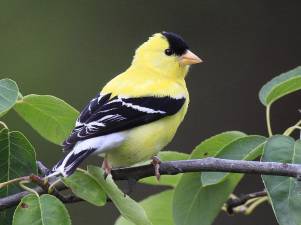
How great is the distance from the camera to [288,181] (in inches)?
86.9

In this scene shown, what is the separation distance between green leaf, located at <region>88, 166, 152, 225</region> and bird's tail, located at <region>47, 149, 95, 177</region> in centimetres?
7

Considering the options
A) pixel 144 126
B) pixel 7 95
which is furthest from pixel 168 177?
pixel 7 95

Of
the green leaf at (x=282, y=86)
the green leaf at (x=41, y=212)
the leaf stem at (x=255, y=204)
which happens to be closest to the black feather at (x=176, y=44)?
the green leaf at (x=282, y=86)

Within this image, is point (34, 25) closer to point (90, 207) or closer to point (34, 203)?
point (90, 207)

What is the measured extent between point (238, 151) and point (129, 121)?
68cm

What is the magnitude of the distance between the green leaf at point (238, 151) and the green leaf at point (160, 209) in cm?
30

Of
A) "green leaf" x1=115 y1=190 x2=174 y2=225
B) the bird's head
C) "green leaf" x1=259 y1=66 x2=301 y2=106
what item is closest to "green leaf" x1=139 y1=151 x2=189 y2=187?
"green leaf" x1=115 y1=190 x2=174 y2=225

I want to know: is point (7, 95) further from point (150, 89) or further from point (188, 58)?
point (188, 58)

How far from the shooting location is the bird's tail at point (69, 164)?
2.26 metres

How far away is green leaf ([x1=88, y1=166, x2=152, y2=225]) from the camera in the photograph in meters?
2.14

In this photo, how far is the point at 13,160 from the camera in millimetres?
2270

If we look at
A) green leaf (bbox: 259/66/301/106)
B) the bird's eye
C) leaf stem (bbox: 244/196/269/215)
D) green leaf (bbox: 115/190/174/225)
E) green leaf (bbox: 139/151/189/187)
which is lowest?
green leaf (bbox: 115/190/174/225)

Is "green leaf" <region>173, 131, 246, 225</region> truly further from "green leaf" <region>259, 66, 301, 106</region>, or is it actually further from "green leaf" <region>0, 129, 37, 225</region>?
"green leaf" <region>0, 129, 37, 225</region>

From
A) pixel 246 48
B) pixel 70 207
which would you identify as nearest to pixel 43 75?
pixel 70 207
